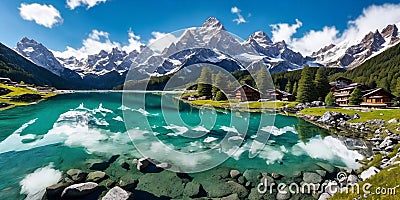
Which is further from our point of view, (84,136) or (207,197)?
(84,136)

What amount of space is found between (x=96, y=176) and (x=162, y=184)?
4648mm

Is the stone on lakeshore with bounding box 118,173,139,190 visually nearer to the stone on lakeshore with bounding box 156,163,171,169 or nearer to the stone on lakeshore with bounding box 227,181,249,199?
the stone on lakeshore with bounding box 156,163,171,169

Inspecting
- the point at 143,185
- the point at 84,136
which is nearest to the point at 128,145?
the point at 84,136

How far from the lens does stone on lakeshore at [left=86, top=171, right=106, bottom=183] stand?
15.2m

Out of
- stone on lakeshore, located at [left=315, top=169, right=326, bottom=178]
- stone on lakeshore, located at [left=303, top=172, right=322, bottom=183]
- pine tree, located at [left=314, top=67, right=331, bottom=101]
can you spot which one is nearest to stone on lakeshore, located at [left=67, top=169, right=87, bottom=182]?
stone on lakeshore, located at [left=303, top=172, right=322, bottom=183]

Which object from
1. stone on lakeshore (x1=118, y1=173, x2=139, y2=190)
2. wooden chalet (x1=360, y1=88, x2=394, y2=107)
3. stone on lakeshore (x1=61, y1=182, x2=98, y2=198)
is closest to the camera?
stone on lakeshore (x1=61, y1=182, x2=98, y2=198)

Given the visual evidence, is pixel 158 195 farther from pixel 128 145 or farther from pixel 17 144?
pixel 17 144

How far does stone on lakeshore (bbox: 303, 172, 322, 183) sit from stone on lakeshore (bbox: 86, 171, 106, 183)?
45.5ft

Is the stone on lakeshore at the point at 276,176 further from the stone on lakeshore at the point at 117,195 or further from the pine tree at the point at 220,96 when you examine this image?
the pine tree at the point at 220,96

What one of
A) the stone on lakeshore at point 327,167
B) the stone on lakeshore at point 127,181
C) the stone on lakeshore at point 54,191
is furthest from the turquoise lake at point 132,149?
the stone on lakeshore at point 127,181

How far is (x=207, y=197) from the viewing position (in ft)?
44.1

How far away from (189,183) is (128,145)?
11.5m

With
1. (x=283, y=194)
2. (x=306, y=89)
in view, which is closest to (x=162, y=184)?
(x=283, y=194)

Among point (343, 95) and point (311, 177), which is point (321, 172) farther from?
point (343, 95)
